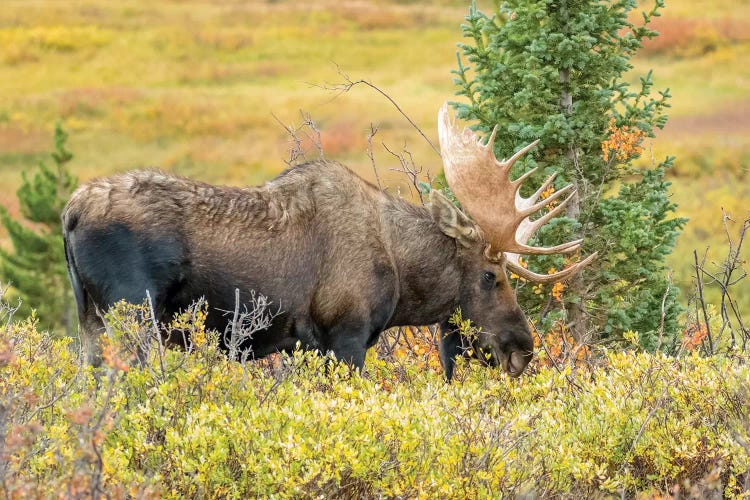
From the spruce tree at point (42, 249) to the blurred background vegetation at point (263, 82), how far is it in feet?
38.1

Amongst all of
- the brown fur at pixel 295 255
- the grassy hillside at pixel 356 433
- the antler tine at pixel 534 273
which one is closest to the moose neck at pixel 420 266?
the brown fur at pixel 295 255

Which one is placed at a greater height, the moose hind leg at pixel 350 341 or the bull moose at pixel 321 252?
the bull moose at pixel 321 252

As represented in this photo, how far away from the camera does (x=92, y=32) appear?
176 ft

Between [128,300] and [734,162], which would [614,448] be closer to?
[128,300]

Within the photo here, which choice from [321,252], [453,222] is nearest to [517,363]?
[453,222]

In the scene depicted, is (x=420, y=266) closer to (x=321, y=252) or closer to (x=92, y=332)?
(x=321, y=252)

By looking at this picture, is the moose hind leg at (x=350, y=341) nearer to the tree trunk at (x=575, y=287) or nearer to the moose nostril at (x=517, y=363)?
the moose nostril at (x=517, y=363)

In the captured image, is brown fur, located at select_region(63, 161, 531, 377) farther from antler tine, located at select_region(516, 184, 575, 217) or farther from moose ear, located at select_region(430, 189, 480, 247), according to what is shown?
antler tine, located at select_region(516, 184, 575, 217)

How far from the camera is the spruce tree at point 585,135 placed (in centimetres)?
973

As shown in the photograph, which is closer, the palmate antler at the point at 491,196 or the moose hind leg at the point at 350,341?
the moose hind leg at the point at 350,341

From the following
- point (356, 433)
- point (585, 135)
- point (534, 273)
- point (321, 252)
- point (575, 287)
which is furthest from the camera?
point (585, 135)

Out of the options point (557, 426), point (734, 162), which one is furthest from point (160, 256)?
point (734, 162)

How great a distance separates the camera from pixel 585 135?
9.92 meters

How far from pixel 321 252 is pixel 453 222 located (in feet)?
3.49
